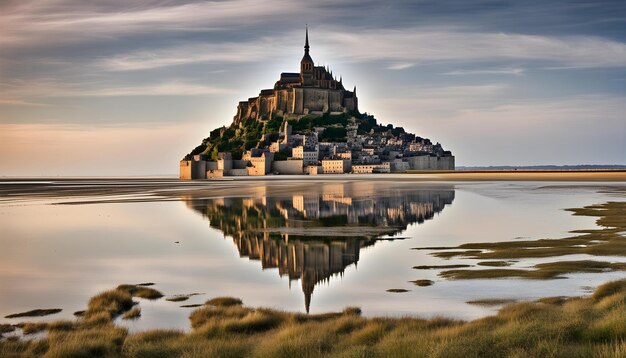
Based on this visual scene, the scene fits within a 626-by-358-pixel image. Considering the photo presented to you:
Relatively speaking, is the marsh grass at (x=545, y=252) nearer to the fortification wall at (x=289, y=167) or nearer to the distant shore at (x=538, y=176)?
the distant shore at (x=538, y=176)

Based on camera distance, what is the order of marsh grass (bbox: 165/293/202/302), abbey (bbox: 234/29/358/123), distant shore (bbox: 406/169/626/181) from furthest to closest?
abbey (bbox: 234/29/358/123) → distant shore (bbox: 406/169/626/181) → marsh grass (bbox: 165/293/202/302)

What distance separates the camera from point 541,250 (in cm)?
1816

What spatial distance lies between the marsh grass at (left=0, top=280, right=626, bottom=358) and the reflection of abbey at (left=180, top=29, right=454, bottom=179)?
136162 mm

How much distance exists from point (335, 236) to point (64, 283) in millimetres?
9900

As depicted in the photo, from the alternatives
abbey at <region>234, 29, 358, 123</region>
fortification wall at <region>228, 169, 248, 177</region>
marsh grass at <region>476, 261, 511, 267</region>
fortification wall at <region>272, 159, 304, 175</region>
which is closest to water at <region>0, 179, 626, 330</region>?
marsh grass at <region>476, 261, 511, 267</region>

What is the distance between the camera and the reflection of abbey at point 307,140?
153 metres

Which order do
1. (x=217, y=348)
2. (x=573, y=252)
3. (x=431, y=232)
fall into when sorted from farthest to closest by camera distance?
(x=431, y=232) < (x=573, y=252) < (x=217, y=348)

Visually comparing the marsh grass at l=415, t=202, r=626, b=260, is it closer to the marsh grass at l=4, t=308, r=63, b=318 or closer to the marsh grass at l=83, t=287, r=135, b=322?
the marsh grass at l=83, t=287, r=135, b=322

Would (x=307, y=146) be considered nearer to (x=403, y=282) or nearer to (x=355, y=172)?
(x=355, y=172)

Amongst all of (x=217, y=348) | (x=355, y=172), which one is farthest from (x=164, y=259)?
(x=355, y=172)

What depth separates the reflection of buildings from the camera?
16719 millimetres

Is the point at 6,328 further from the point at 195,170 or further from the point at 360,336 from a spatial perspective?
the point at 195,170

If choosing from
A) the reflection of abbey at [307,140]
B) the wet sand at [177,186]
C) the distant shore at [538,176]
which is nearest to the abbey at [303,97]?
the reflection of abbey at [307,140]

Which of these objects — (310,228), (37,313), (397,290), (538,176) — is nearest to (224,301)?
(37,313)
